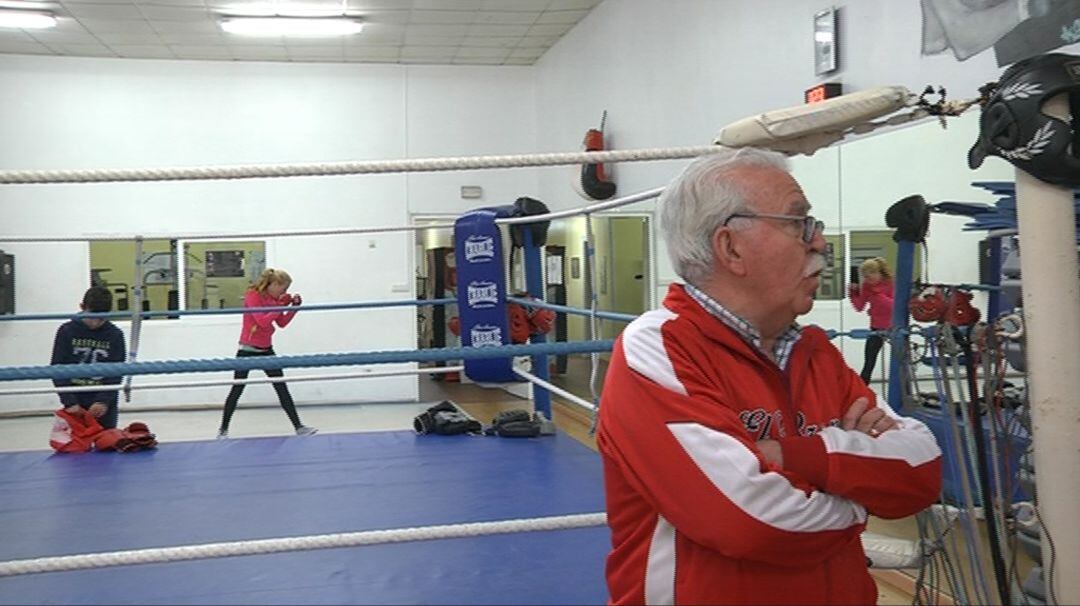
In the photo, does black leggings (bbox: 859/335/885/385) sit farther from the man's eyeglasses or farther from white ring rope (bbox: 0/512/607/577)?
the man's eyeglasses

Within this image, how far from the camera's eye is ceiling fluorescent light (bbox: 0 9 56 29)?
6.58 metres

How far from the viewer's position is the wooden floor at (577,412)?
2.93m

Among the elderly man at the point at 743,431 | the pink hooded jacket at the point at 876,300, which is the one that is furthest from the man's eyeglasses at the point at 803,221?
the pink hooded jacket at the point at 876,300

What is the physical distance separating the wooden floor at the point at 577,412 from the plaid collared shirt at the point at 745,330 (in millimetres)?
530

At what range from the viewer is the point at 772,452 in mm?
1133

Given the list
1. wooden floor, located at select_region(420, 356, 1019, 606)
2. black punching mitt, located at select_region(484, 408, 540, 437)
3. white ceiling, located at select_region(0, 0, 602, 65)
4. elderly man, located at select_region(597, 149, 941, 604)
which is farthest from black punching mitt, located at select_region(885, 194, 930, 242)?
white ceiling, located at select_region(0, 0, 602, 65)

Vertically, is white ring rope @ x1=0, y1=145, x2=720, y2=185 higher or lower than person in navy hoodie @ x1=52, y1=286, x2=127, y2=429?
higher

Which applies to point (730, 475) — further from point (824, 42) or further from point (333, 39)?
point (333, 39)

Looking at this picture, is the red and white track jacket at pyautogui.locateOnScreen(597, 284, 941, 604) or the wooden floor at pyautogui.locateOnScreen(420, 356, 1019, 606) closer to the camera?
the red and white track jacket at pyautogui.locateOnScreen(597, 284, 941, 604)

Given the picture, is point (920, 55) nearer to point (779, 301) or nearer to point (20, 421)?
point (779, 301)

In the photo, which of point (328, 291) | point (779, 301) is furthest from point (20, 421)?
point (779, 301)

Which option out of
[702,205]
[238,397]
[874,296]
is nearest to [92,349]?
[238,397]

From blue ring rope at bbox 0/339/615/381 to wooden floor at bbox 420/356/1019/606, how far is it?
2.78ft

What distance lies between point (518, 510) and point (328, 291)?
5526 mm
